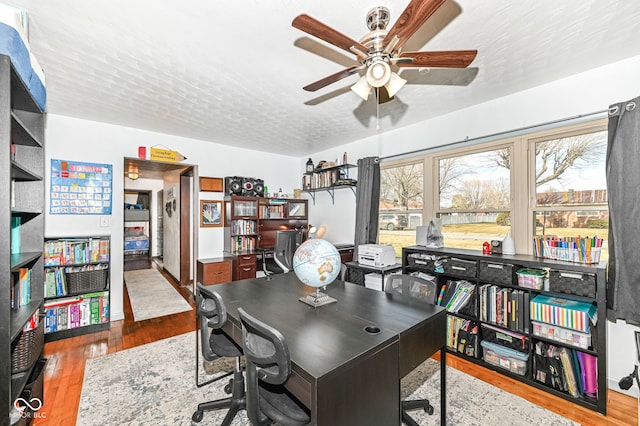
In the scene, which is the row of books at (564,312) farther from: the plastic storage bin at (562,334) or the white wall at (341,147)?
the white wall at (341,147)

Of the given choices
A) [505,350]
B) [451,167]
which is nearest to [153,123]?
[451,167]

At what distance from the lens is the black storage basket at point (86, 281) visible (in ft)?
9.87

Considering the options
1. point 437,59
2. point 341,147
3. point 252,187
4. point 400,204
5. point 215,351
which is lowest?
point 215,351

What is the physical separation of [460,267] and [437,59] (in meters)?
1.92

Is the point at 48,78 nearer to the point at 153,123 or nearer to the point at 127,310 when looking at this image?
the point at 153,123

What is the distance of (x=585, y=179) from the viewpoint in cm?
232

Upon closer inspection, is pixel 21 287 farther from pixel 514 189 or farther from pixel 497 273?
pixel 514 189

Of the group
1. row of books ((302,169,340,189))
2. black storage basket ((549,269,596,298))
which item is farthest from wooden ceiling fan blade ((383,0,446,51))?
row of books ((302,169,340,189))

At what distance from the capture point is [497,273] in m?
2.35

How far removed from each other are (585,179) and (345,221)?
9.49 ft

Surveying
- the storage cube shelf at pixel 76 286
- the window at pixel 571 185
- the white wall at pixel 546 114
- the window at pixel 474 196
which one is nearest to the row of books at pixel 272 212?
the white wall at pixel 546 114

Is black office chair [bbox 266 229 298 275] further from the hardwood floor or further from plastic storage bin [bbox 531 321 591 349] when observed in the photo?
plastic storage bin [bbox 531 321 591 349]

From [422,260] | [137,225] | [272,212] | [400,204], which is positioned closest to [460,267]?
[422,260]

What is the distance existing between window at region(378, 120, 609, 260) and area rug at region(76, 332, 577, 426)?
1.37 meters
